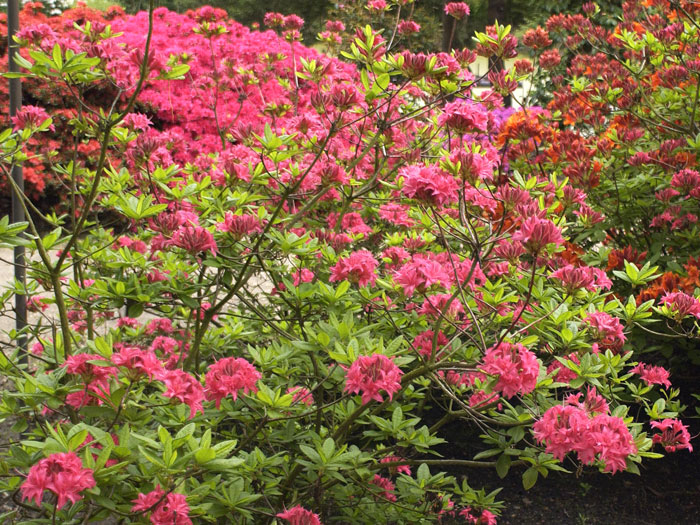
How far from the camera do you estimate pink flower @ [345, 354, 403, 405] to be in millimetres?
1407

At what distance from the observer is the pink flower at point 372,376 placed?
4.62 feet

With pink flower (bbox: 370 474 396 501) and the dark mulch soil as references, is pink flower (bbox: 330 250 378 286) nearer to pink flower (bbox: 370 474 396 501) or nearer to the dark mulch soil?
pink flower (bbox: 370 474 396 501)

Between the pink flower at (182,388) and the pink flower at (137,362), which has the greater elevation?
the pink flower at (137,362)

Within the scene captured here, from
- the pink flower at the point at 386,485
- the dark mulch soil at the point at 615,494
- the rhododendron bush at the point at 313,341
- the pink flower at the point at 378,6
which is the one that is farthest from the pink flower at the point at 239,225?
the dark mulch soil at the point at 615,494

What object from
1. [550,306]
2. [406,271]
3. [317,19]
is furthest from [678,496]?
[317,19]

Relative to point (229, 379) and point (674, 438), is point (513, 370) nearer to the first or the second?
point (229, 379)

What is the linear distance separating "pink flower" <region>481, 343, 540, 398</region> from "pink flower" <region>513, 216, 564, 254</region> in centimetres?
24

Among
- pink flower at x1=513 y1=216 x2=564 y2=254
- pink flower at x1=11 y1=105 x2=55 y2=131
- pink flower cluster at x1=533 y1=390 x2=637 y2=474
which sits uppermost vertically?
pink flower at x1=513 y1=216 x2=564 y2=254

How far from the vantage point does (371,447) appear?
2973 millimetres

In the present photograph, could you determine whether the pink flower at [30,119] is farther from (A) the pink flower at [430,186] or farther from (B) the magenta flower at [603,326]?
(B) the magenta flower at [603,326]

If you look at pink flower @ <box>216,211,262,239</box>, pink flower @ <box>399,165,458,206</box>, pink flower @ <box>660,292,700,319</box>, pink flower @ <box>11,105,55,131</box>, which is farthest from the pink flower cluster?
pink flower @ <box>11,105,55,131</box>

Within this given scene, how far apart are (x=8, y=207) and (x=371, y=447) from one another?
5.91 metres

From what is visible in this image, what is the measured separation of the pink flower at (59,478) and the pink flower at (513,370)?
2.67ft

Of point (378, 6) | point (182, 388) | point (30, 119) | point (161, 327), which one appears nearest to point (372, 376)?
point (182, 388)
